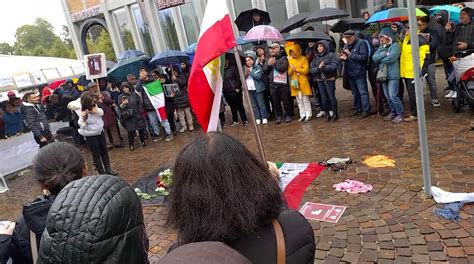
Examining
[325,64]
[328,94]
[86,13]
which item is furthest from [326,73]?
[86,13]

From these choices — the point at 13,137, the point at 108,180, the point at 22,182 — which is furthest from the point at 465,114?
the point at 13,137

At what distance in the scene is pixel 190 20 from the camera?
17984 millimetres

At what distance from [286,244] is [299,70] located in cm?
699

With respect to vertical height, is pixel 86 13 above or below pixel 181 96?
above

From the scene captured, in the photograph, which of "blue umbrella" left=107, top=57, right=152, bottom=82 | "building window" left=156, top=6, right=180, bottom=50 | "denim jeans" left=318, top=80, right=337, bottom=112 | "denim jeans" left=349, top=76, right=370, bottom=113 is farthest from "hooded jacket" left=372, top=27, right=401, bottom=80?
"building window" left=156, top=6, right=180, bottom=50

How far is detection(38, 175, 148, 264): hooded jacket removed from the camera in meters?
1.35

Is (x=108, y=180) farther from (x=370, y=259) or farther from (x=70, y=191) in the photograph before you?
(x=370, y=259)

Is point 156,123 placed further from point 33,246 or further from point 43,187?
point 33,246

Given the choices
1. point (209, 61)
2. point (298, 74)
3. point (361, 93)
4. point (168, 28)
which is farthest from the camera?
point (168, 28)

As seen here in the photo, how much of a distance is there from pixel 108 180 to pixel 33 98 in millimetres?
7917

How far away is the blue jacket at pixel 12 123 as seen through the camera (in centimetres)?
1008

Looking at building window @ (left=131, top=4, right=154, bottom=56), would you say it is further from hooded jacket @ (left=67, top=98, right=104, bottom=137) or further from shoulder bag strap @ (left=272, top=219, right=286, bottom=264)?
shoulder bag strap @ (left=272, top=219, right=286, bottom=264)

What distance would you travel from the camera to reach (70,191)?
1.50 metres

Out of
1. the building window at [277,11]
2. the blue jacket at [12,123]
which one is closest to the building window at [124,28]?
the building window at [277,11]
